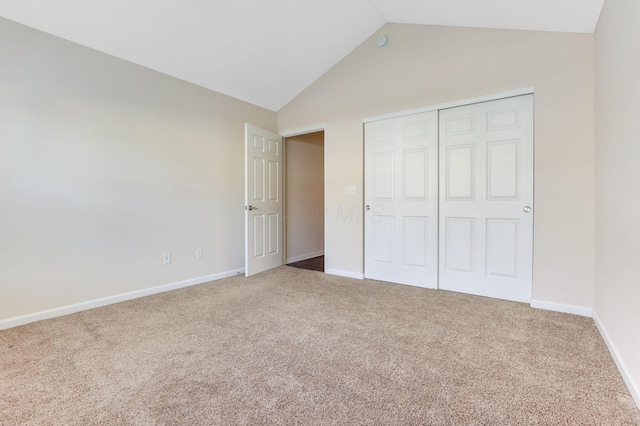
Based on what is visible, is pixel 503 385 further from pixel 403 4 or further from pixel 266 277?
pixel 403 4

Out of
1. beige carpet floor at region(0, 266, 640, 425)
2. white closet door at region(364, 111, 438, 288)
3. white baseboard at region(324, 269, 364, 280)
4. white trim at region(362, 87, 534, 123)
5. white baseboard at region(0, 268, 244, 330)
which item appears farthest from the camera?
white baseboard at region(324, 269, 364, 280)

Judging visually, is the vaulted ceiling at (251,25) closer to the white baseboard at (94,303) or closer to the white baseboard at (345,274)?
the white baseboard at (94,303)

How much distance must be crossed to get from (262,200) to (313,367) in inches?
105

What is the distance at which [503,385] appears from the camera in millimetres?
1475

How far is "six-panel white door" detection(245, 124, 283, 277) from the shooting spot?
3.70 meters

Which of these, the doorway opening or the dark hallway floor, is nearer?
the dark hallway floor

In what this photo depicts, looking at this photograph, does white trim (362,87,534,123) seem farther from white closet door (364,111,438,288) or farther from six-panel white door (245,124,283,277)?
six-panel white door (245,124,283,277)

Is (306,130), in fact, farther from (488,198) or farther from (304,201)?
(488,198)

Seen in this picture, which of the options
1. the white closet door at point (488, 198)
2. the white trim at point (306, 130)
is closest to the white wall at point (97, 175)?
the white trim at point (306, 130)

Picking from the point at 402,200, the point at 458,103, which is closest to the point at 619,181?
the point at 458,103

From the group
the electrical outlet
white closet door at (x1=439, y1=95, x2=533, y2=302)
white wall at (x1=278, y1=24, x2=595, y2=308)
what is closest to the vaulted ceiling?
white wall at (x1=278, y1=24, x2=595, y2=308)

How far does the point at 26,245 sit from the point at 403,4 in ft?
13.2

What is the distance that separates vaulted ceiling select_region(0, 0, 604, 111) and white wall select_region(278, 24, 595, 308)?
15 centimetres

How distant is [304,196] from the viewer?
5023 millimetres
